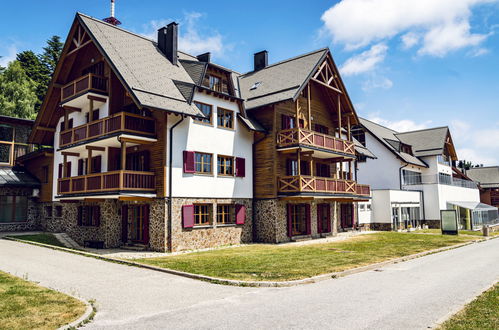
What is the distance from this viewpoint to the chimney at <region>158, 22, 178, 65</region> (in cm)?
2422

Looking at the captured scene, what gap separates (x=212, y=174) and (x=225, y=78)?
6.45 meters

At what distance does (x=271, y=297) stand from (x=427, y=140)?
40.0m

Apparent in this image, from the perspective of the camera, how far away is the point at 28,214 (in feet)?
98.5

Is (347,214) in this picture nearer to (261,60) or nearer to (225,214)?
(225,214)

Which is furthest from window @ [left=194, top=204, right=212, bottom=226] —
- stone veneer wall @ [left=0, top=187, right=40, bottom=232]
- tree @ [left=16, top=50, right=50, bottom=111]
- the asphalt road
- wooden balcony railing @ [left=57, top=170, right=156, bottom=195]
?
tree @ [left=16, top=50, right=50, bottom=111]

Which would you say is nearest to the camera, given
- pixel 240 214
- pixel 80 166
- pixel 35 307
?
pixel 35 307

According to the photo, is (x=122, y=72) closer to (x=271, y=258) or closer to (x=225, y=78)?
(x=225, y=78)

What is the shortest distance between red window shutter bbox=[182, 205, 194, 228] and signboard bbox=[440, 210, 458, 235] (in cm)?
1993

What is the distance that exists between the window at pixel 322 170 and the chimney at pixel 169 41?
41.2 ft

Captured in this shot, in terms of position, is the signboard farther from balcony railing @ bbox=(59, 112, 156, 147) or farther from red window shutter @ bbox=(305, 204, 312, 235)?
balcony railing @ bbox=(59, 112, 156, 147)

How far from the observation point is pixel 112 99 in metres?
22.2

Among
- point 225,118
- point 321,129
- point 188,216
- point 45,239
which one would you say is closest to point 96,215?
point 45,239

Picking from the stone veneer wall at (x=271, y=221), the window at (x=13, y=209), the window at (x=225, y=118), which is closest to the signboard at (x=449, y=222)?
the stone veneer wall at (x=271, y=221)

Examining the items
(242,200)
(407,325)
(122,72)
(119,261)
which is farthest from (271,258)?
(122,72)
